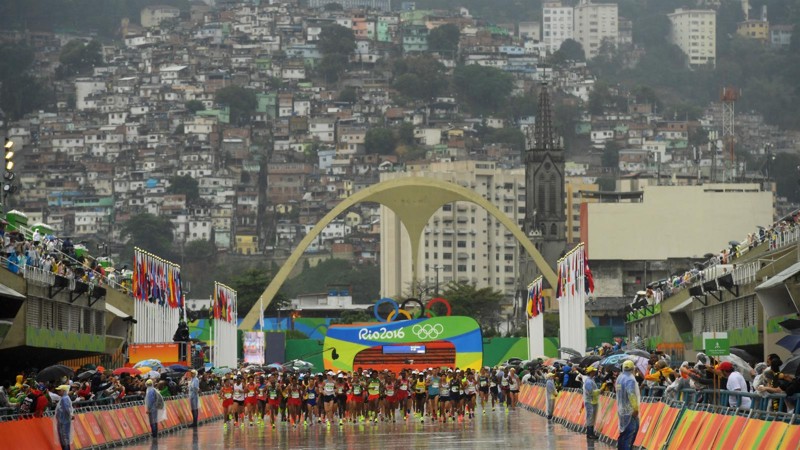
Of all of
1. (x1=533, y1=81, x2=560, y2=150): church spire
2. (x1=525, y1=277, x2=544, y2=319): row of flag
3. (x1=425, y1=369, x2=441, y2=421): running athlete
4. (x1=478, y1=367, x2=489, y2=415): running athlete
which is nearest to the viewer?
(x1=425, y1=369, x2=441, y2=421): running athlete

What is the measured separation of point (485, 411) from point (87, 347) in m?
15.0

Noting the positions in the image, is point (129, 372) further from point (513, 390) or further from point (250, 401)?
point (513, 390)

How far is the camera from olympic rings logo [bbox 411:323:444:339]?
89625 mm

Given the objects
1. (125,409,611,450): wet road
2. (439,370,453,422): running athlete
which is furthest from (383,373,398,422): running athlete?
(125,409,611,450): wet road

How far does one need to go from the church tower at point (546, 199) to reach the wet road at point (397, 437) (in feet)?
443

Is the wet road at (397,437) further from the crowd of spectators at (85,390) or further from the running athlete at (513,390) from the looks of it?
the running athlete at (513,390)

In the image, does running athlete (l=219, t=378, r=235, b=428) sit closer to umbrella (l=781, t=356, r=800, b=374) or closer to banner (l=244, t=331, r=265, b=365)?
umbrella (l=781, t=356, r=800, b=374)

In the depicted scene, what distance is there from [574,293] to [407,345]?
23.2 metres

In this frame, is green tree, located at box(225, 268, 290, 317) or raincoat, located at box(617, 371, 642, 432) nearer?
raincoat, located at box(617, 371, 642, 432)

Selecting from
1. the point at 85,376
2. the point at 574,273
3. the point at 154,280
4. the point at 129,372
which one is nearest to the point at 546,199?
the point at 574,273

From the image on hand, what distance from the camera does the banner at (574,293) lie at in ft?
211

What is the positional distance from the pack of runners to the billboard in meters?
33.4

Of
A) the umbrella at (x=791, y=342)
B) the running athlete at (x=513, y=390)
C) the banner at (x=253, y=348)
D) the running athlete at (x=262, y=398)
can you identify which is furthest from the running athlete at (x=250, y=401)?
the banner at (x=253, y=348)

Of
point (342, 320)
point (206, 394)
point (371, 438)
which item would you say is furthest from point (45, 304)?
point (342, 320)
